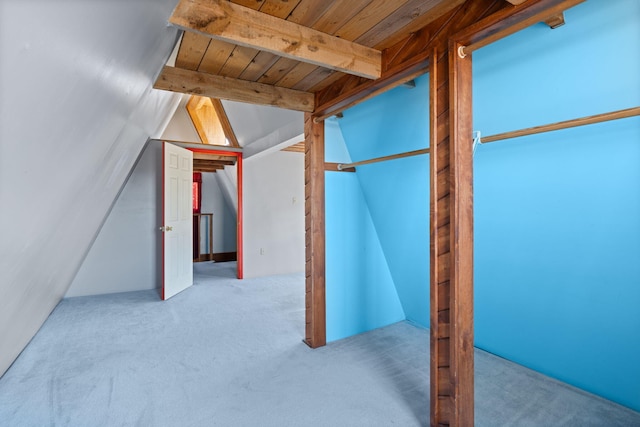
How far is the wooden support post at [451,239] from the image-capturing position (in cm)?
151

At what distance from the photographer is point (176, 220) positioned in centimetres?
437

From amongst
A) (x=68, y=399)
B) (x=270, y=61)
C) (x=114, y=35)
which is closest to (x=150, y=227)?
(x=68, y=399)

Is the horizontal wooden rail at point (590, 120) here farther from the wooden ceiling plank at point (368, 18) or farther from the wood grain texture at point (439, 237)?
the wooden ceiling plank at point (368, 18)

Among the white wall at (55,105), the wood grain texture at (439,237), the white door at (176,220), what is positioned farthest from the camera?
the white door at (176,220)

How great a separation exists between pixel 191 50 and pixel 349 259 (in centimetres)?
192

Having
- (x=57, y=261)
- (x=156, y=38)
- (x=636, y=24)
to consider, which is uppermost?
(x=156, y=38)

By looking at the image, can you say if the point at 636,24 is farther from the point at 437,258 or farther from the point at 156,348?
the point at 156,348

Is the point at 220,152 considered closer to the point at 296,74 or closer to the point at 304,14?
the point at 296,74

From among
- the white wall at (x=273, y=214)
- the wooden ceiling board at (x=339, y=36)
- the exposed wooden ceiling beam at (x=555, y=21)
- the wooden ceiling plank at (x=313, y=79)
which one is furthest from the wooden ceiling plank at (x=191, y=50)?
the white wall at (x=273, y=214)

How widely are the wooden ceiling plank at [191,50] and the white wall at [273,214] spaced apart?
3.09 m

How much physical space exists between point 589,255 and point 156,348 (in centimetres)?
304

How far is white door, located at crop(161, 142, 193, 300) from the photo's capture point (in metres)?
Result: 4.07

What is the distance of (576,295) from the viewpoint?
1949 millimetres

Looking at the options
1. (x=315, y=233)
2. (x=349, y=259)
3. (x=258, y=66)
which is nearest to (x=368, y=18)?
(x=258, y=66)
